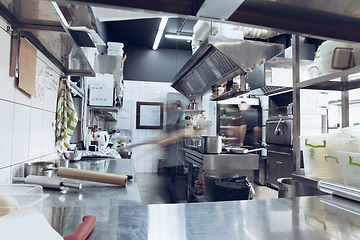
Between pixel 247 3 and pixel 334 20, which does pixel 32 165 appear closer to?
→ pixel 247 3

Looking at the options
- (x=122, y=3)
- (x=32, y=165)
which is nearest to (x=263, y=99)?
(x=32, y=165)

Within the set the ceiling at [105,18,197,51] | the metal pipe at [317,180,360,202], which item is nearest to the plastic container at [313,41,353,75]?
the metal pipe at [317,180,360,202]

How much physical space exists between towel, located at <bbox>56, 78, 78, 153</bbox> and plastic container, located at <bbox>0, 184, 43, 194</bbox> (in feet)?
3.93

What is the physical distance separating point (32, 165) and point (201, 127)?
519 centimetres

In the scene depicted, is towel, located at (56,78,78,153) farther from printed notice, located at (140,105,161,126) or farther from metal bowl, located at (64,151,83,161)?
printed notice, located at (140,105,161,126)

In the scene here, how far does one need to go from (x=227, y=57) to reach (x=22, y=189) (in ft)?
8.11

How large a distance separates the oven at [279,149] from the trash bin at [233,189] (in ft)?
6.24

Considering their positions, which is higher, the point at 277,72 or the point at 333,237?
the point at 277,72

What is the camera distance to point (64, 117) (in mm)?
1976

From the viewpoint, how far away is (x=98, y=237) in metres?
0.51

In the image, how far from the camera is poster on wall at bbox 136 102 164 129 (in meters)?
6.55

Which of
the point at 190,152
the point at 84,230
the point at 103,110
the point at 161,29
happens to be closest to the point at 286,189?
the point at 84,230

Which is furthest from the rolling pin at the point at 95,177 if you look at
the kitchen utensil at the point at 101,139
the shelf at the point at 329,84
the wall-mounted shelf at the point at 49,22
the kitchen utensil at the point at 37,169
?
the kitchen utensil at the point at 101,139

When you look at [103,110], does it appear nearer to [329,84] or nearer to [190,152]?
[190,152]
